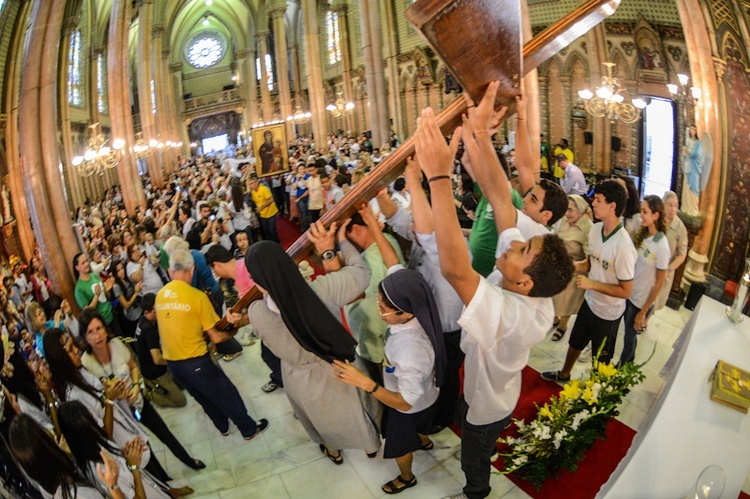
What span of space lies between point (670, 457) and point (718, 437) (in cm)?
24

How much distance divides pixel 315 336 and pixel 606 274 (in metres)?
2.39

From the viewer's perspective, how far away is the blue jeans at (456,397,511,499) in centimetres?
258

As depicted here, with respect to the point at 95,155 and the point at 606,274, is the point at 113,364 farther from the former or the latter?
the point at 95,155

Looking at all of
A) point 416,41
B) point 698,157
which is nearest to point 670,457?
point 698,157

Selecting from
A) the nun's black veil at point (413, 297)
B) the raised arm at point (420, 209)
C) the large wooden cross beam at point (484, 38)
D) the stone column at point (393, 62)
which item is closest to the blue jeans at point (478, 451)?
the nun's black veil at point (413, 297)

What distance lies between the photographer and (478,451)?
2635 mm

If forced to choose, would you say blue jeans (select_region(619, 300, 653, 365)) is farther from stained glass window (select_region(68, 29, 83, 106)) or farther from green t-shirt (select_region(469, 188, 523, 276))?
stained glass window (select_region(68, 29, 83, 106))

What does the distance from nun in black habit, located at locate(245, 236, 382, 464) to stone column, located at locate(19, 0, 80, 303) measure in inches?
215

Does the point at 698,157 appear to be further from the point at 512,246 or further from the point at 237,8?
the point at 237,8

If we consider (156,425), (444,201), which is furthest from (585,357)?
(156,425)

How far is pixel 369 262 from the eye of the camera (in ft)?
10.5

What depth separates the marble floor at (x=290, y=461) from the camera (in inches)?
125

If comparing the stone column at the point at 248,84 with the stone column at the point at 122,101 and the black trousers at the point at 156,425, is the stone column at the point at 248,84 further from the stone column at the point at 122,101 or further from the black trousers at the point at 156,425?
the black trousers at the point at 156,425

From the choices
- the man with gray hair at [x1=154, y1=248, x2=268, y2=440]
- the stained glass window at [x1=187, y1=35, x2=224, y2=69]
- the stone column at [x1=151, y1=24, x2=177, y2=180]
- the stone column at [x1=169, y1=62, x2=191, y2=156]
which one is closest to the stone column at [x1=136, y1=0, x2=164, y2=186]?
the stone column at [x1=151, y1=24, x2=177, y2=180]
